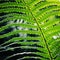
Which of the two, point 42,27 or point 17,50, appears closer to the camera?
point 42,27

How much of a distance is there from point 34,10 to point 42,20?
5 centimetres

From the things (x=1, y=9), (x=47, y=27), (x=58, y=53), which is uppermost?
(x=1, y=9)

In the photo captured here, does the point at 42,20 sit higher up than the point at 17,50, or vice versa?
the point at 42,20

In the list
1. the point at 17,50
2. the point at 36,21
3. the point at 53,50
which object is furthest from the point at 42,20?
the point at 17,50

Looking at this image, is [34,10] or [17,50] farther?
[17,50]

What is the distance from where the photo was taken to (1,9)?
34.4 inches

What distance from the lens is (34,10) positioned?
88cm

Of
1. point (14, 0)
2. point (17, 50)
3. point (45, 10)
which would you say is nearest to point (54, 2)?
point (45, 10)

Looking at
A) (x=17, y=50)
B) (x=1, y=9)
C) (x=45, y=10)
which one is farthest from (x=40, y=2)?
(x=17, y=50)

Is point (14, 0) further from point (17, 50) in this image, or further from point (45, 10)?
point (17, 50)

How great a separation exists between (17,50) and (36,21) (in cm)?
381

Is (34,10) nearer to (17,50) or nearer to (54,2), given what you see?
(54,2)

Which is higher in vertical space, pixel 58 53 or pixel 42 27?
pixel 42 27

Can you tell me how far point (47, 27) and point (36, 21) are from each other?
6 centimetres
